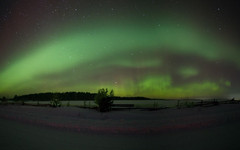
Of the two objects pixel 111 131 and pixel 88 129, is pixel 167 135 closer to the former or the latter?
pixel 111 131

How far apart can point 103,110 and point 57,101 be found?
9901 mm

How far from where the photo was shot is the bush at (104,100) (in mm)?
22967

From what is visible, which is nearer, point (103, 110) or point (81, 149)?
point (81, 149)

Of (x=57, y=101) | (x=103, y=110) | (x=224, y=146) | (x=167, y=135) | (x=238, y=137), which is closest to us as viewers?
(x=224, y=146)

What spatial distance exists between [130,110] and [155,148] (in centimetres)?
1494

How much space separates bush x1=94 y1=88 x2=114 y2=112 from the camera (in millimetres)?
22967

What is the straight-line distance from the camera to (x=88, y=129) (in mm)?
11445

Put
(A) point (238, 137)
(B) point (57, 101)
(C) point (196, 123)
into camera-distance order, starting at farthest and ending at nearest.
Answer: (B) point (57, 101) → (C) point (196, 123) → (A) point (238, 137)

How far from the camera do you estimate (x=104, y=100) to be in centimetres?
2322

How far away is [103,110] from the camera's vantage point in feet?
74.8

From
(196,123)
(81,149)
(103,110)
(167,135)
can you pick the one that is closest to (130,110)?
(103,110)

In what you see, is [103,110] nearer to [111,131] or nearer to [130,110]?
[130,110]

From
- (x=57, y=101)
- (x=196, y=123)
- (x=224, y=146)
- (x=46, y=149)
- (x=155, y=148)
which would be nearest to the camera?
(x=46, y=149)

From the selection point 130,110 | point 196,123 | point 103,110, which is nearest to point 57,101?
point 103,110
